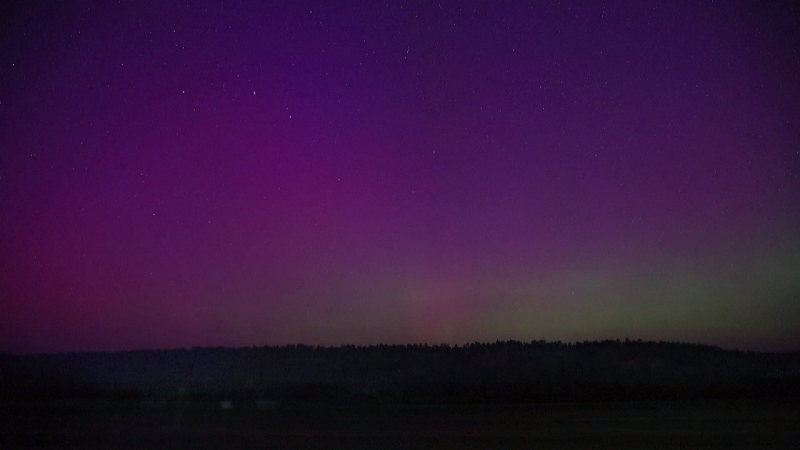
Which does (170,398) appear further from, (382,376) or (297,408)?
(382,376)

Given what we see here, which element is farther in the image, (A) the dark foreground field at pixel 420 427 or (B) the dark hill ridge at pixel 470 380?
(B) the dark hill ridge at pixel 470 380

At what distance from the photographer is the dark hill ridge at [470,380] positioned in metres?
15.1

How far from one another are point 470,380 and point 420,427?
7552mm

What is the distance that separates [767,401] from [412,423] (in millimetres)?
7006

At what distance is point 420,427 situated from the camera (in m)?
11.4

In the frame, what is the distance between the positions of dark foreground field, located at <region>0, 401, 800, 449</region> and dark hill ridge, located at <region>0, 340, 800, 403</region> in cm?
166

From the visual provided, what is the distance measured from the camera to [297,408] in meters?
13.8

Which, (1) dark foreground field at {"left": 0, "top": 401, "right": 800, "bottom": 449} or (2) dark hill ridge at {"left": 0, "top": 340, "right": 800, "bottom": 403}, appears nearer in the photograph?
(1) dark foreground field at {"left": 0, "top": 401, "right": 800, "bottom": 449}

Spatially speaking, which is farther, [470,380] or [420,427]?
[470,380]

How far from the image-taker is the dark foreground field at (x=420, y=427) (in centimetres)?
1007

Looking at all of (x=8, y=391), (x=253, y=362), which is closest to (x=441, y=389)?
(x=8, y=391)

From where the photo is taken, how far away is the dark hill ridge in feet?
49.6

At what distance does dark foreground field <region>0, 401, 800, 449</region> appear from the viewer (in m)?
10.1

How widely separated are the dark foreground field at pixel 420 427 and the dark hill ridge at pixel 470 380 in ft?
5.45
